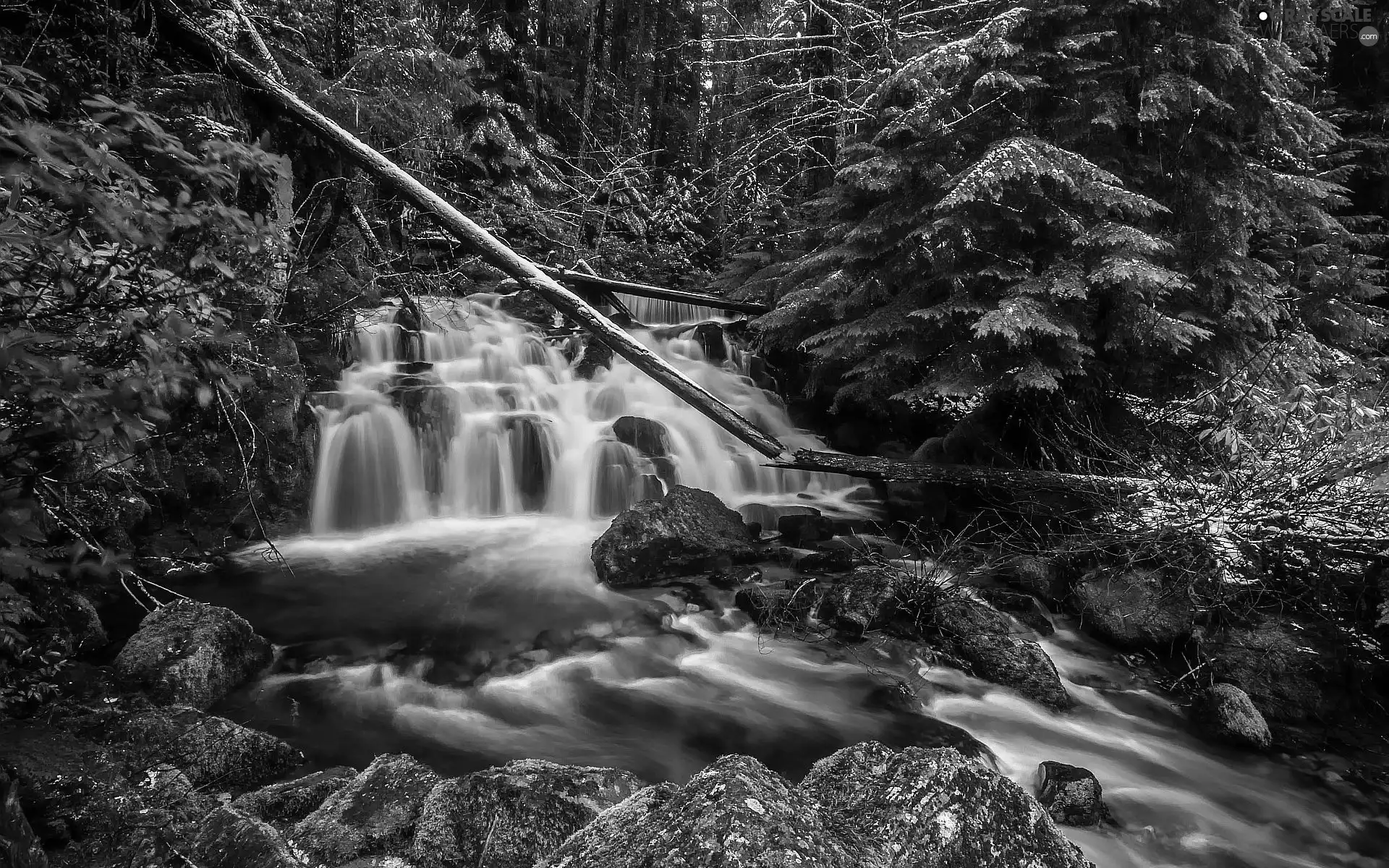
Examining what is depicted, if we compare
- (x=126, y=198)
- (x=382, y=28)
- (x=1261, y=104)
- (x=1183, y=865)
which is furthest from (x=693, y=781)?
(x=382, y=28)

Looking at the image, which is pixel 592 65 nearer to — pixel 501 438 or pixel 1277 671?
pixel 501 438

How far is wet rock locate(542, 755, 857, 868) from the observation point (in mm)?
1444

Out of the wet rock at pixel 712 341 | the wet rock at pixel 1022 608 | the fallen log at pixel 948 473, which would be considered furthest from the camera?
the wet rock at pixel 712 341

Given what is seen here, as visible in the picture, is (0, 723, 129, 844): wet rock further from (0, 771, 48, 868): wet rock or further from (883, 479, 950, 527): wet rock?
(883, 479, 950, 527): wet rock

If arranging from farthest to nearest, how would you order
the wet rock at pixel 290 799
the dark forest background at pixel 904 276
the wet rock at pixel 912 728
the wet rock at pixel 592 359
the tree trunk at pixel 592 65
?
the tree trunk at pixel 592 65, the wet rock at pixel 592 359, the wet rock at pixel 912 728, the wet rock at pixel 290 799, the dark forest background at pixel 904 276

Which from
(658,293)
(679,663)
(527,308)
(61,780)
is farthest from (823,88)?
(61,780)

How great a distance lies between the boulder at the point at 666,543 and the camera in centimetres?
690

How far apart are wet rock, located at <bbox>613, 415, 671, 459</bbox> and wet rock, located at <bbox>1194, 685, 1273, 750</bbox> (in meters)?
6.81

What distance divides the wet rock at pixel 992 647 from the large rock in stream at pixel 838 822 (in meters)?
3.57

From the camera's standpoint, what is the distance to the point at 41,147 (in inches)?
59.7

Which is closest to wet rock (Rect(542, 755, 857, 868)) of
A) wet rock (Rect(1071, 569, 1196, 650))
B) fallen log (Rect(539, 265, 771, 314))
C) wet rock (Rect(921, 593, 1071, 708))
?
wet rock (Rect(921, 593, 1071, 708))

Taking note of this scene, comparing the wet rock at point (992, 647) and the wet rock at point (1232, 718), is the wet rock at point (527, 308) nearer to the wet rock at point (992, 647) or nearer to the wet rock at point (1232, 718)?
the wet rock at point (992, 647)

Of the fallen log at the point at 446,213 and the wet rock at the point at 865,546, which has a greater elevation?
the fallen log at the point at 446,213

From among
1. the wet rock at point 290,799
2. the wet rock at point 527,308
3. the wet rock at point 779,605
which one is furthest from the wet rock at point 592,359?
the wet rock at point 290,799
